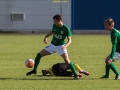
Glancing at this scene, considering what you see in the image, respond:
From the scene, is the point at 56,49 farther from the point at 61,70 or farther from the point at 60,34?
the point at 61,70

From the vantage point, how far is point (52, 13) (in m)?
42.7

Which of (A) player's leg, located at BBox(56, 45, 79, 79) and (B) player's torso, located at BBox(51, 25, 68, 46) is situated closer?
(A) player's leg, located at BBox(56, 45, 79, 79)

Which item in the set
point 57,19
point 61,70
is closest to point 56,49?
point 61,70

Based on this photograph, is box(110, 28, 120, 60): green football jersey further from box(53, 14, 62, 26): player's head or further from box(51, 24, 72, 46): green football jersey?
box(53, 14, 62, 26): player's head

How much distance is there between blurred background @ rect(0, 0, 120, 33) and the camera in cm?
4266

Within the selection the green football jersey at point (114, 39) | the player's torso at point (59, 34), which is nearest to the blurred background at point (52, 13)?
the player's torso at point (59, 34)

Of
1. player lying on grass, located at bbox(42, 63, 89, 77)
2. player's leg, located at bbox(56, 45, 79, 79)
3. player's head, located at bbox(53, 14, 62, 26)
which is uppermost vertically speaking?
player's head, located at bbox(53, 14, 62, 26)

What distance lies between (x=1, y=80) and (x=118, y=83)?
9.34ft

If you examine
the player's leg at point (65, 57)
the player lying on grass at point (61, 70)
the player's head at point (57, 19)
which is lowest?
the player lying on grass at point (61, 70)

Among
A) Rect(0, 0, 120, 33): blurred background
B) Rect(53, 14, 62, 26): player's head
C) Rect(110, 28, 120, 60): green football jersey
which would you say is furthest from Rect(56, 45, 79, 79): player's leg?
Rect(0, 0, 120, 33): blurred background

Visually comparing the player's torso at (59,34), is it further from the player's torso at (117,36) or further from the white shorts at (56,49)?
the player's torso at (117,36)

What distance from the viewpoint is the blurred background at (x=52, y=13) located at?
42.7 metres

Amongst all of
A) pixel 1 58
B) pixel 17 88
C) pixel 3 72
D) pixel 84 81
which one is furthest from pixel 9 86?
pixel 1 58

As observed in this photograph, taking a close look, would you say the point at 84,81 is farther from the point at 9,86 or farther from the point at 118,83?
the point at 9,86
